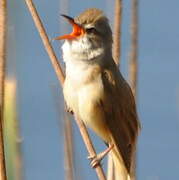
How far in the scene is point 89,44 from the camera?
243 cm

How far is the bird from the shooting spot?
2406 mm

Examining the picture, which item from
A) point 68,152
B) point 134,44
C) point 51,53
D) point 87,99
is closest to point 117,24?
point 134,44

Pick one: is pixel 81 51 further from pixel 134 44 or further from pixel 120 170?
pixel 120 170

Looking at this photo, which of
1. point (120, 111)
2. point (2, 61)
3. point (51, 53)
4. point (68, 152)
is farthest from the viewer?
point (120, 111)

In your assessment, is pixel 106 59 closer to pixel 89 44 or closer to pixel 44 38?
pixel 89 44

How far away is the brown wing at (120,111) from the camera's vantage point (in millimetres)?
2521

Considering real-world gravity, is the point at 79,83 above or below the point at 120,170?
above

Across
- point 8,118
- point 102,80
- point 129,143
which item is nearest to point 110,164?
point 129,143

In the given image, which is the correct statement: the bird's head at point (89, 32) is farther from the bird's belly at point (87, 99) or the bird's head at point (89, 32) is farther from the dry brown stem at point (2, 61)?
the dry brown stem at point (2, 61)

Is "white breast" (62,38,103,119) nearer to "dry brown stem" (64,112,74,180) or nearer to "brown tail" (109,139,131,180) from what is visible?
"dry brown stem" (64,112,74,180)

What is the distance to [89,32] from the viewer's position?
2.40m

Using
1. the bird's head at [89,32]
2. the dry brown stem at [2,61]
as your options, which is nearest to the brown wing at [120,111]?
the bird's head at [89,32]

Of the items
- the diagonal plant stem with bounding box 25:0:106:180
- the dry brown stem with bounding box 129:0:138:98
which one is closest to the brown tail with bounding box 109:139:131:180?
the diagonal plant stem with bounding box 25:0:106:180

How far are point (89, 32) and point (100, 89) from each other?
8.5 inches
